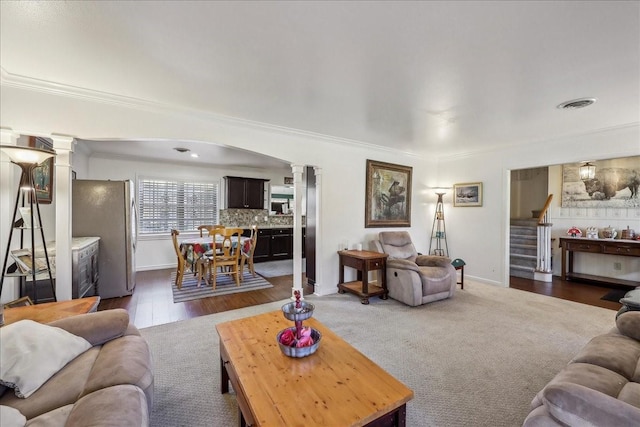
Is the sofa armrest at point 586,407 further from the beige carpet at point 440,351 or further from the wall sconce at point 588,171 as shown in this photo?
the wall sconce at point 588,171

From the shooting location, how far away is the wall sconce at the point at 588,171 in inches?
190

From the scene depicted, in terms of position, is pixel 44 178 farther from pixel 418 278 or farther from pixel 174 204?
pixel 418 278

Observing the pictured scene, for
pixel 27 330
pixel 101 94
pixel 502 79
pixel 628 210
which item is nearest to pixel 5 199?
pixel 101 94

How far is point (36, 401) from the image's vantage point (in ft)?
3.90

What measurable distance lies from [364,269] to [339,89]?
2.36 meters

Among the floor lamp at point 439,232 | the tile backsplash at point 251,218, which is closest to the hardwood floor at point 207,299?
the floor lamp at point 439,232

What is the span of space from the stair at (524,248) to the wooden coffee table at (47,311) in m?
6.70

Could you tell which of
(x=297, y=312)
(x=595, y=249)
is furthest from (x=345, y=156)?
(x=595, y=249)

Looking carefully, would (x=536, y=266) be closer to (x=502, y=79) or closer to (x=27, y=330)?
(x=502, y=79)

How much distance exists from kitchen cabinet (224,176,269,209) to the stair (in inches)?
229

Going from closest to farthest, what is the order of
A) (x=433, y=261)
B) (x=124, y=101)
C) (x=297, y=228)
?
(x=124, y=101), (x=297, y=228), (x=433, y=261)

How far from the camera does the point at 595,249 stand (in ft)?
15.0

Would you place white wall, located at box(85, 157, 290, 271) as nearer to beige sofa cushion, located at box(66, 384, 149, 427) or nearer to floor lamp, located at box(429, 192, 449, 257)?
floor lamp, located at box(429, 192, 449, 257)

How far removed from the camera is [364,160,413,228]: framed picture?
15.1 feet
